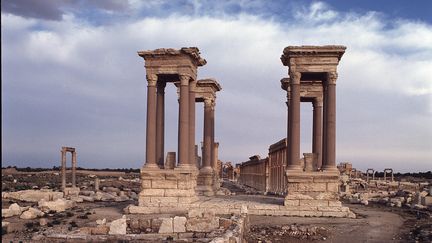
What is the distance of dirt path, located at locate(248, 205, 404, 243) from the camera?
17.2m

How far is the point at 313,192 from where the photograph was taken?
23.2 meters

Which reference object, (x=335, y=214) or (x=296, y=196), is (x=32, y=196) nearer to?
(x=296, y=196)

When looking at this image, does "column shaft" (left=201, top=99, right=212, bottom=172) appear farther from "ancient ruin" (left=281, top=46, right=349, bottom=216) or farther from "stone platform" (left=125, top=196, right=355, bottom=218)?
"ancient ruin" (left=281, top=46, right=349, bottom=216)

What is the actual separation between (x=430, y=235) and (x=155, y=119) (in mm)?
13949

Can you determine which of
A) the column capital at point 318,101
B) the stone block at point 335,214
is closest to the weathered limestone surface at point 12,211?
the stone block at point 335,214

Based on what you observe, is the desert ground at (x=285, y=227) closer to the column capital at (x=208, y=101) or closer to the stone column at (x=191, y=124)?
the stone column at (x=191, y=124)

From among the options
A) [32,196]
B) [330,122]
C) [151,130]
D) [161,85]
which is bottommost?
[32,196]

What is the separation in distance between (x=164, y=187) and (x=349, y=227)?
915 centimetres

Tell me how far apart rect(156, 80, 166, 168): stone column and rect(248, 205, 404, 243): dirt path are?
7166 mm

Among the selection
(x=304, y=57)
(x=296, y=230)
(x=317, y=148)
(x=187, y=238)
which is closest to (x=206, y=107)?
(x=317, y=148)

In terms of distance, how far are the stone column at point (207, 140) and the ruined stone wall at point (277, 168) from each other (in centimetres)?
557

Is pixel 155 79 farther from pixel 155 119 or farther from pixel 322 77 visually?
pixel 322 77

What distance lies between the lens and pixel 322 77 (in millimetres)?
26250

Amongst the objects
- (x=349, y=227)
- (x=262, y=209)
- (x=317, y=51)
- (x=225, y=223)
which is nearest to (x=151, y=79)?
(x=317, y=51)
